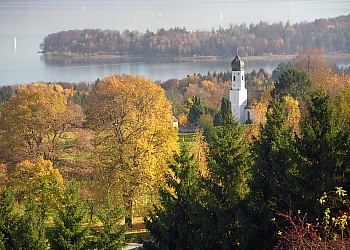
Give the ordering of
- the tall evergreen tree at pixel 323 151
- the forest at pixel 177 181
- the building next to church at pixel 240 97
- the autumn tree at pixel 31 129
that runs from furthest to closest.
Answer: the building next to church at pixel 240 97, the autumn tree at pixel 31 129, the forest at pixel 177 181, the tall evergreen tree at pixel 323 151

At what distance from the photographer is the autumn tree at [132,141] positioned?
14.9m

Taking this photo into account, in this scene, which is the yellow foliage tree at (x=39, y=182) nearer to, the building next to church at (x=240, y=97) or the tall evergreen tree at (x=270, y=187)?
the tall evergreen tree at (x=270, y=187)

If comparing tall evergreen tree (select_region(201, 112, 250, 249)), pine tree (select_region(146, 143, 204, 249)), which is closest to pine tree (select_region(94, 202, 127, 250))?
pine tree (select_region(146, 143, 204, 249))

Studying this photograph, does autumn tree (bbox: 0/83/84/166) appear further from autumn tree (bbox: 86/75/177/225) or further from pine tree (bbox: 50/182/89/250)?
pine tree (bbox: 50/182/89/250)

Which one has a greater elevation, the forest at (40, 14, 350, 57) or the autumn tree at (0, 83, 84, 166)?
the forest at (40, 14, 350, 57)

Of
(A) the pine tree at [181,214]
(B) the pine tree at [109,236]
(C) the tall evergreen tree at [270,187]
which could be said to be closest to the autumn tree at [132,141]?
(A) the pine tree at [181,214]

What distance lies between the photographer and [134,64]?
7762 centimetres

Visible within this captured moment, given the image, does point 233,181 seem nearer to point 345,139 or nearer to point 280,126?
point 280,126

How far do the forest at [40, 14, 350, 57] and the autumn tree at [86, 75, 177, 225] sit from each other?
2457 inches

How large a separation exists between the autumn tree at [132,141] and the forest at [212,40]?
205 feet

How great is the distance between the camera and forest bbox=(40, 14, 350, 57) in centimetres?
8300

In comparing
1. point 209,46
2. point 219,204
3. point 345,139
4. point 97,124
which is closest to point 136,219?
point 97,124

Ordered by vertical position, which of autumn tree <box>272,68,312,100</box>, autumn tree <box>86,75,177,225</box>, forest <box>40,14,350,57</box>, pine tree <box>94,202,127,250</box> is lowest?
pine tree <box>94,202,127,250</box>

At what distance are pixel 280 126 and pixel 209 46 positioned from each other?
246 feet
